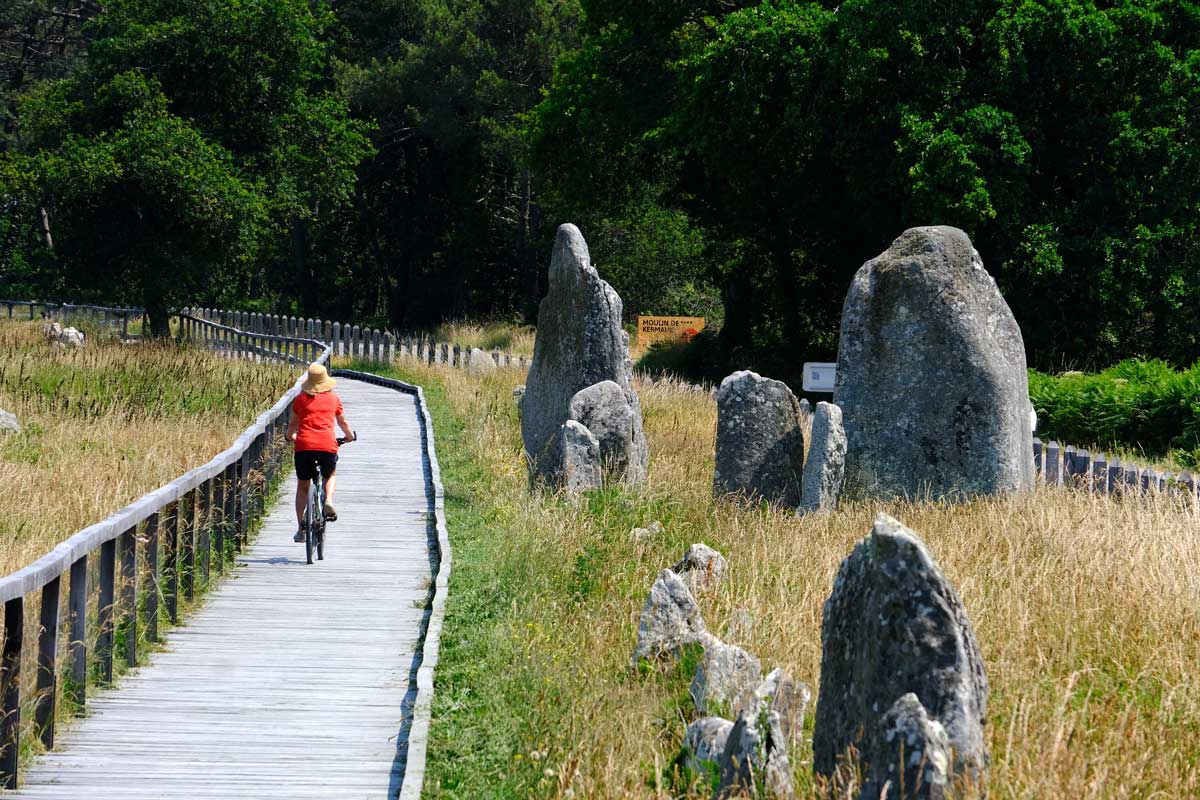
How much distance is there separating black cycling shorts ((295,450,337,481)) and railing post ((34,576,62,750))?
4.80m

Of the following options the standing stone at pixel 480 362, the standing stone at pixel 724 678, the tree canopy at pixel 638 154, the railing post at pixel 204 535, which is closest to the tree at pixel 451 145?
the tree canopy at pixel 638 154

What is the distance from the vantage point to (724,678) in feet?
21.5

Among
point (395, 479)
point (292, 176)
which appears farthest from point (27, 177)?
point (395, 479)

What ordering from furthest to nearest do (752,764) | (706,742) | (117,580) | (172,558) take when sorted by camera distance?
1. (172,558)
2. (117,580)
3. (706,742)
4. (752,764)

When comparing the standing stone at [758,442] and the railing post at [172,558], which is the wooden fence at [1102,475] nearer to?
the standing stone at [758,442]

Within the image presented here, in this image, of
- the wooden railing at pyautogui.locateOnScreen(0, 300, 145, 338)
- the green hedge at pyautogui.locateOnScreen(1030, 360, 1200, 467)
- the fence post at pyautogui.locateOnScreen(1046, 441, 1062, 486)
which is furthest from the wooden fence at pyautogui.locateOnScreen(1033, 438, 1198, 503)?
the wooden railing at pyautogui.locateOnScreen(0, 300, 145, 338)

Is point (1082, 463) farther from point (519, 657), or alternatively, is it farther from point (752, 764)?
point (752, 764)

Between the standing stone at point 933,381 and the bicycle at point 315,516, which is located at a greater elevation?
the standing stone at point 933,381

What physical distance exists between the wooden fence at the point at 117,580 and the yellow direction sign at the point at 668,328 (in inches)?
762

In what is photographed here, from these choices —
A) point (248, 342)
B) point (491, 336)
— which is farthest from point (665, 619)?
point (491, 336)

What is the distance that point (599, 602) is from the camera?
9.20 metres

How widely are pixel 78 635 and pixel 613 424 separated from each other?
7.13 meters

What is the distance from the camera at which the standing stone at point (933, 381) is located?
12211 millimetres

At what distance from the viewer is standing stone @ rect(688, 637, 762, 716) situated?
6.51 m
